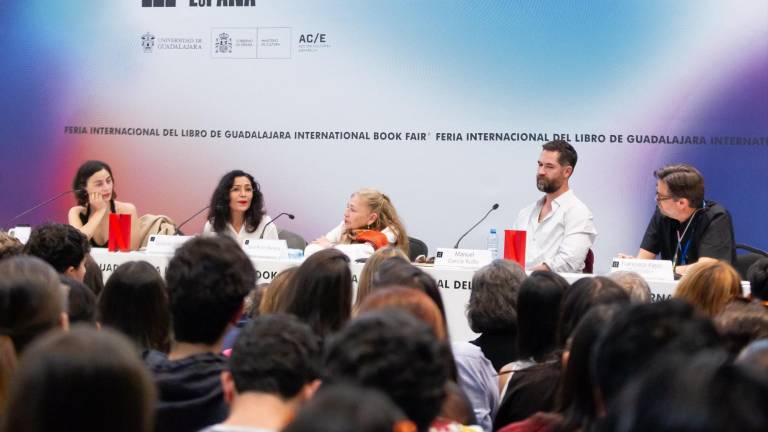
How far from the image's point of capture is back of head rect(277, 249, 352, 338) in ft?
8.27

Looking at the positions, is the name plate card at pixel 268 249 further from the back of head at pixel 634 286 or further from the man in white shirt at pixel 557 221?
the back of head at pixel 634 286

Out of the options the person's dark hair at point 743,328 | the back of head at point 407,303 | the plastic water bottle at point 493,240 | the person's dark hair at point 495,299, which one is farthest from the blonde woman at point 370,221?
the back of head at point 407,303

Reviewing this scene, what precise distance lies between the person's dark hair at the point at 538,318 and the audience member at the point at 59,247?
5.58 feet

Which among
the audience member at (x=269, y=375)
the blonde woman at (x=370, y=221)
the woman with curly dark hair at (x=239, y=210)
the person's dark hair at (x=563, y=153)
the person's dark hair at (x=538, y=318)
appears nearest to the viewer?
the audience member at (x=269, y=375)

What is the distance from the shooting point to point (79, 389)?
107cm

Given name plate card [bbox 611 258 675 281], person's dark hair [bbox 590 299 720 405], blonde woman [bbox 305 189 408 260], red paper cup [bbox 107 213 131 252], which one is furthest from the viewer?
blonde woman [bbox 305 189 408 260]

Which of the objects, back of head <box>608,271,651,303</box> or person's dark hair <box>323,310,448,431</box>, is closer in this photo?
person's dark hair <box>323,310,448,431</box>

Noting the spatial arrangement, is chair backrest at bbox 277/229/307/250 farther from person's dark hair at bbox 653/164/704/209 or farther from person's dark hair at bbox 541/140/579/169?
person's dark hair at bbox 653/164/704/209

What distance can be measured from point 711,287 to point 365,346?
84.1 inches

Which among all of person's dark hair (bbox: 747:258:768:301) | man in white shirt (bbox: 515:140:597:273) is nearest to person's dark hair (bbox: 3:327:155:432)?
person's dark hair (bbox: 747:258:768:301)

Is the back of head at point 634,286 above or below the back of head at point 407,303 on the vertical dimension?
below

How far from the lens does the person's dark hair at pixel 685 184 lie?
205 inches

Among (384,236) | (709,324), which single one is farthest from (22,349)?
(384,236)

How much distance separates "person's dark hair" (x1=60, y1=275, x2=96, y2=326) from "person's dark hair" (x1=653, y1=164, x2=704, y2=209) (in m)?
3.59
